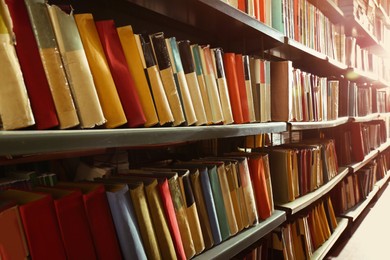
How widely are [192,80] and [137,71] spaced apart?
204 mm

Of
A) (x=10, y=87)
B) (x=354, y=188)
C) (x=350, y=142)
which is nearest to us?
(x=10, y=87)

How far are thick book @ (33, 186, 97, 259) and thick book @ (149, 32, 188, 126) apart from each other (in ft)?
1.06

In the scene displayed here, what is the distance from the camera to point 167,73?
751mm

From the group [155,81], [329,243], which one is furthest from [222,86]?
[329,243]

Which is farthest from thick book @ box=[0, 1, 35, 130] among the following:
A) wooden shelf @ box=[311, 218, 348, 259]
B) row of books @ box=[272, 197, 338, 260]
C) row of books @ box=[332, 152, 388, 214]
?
row of books @ box=[332, 152, 388, 214]

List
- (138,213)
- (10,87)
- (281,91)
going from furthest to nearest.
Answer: (281,91), (138,213), (10,87)

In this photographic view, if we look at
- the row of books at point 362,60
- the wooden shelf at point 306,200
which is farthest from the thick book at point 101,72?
the row of books at point 362,60

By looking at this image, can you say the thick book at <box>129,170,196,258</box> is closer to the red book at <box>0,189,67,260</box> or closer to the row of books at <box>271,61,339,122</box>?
the red book at <box>0,189,67,260</box>

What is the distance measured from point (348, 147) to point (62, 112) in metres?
2.54

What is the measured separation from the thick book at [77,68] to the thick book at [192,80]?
0.32 metres

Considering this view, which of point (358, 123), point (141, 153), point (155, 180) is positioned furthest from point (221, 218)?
point (358, 123)

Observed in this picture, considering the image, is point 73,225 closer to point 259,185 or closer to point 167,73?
point 167,73

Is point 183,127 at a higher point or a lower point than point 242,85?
lower

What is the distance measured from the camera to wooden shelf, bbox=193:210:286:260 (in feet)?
2.83
